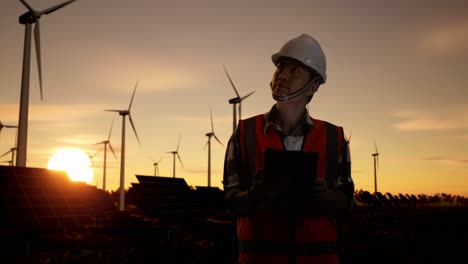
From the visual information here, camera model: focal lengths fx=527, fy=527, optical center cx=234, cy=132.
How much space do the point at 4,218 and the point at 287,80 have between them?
958 cm

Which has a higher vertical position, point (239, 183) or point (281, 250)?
point (239, 183)

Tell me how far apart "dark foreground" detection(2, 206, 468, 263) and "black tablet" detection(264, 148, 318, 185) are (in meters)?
A: 8.94

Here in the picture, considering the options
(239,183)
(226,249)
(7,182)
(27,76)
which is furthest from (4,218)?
(27,76)

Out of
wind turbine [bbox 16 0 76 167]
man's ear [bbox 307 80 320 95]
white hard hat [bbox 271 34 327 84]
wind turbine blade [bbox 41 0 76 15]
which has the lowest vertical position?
man's ear [bbox 307 80 320 95]

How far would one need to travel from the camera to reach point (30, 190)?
42.5 ft

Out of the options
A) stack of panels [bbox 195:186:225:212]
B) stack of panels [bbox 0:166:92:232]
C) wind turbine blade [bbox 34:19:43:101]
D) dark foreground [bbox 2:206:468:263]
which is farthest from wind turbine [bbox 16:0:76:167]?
stack of panels [bbox 195:186:225:212]

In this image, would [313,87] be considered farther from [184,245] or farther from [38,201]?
[184,245]

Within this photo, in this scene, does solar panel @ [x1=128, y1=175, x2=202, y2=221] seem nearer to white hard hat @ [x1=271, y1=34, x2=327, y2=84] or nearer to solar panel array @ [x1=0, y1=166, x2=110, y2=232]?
solar panel array @ [x1=0, y1=166, x2=110, y2=232]

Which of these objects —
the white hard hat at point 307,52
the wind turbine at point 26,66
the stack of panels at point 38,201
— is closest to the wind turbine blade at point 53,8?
the wind turbine at point 26,66

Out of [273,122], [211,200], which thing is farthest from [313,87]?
[211,200]

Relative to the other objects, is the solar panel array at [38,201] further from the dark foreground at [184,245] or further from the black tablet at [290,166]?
the black tablet at [290,166]

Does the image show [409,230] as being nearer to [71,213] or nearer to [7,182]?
[71,213]

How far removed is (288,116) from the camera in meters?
3.95

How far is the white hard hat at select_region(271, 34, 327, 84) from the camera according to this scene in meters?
3.90
